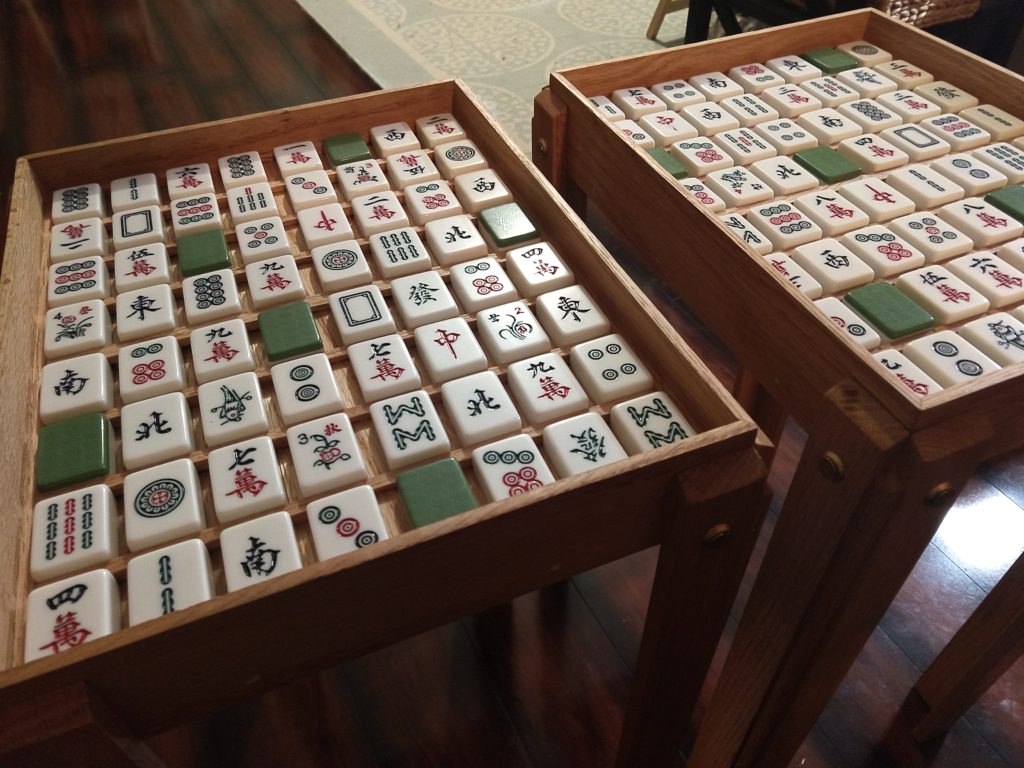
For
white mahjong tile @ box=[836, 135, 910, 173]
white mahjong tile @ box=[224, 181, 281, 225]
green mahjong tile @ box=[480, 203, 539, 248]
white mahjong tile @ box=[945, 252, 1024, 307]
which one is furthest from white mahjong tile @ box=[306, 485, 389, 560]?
white mahjong tile @ box=[836, 135, 910, 173]

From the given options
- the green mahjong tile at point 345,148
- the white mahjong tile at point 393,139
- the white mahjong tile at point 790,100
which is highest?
the white mahjong tile at point 790,100

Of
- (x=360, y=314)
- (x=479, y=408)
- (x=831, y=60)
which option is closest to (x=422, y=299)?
(x=360, y=314)

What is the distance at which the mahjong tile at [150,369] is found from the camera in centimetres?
76

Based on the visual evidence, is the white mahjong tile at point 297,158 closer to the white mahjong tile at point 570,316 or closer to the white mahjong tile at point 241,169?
the white mahjong tile at point 241,169

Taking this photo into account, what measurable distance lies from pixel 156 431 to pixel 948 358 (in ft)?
2.54

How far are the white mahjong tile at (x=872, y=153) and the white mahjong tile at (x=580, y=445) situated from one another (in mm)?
620

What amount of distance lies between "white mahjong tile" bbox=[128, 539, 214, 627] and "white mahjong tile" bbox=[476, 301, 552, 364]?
34 cm

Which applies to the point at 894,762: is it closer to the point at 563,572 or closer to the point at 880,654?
the point at 880,654

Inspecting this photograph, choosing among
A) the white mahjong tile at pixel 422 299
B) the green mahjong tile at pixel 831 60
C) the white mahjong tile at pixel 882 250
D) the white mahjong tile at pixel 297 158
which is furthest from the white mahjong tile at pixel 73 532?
the green mahjong tile at pixel 831 60

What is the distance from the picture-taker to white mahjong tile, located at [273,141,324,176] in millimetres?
1068

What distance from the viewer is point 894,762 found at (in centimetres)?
106

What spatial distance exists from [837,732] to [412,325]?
0.83 m

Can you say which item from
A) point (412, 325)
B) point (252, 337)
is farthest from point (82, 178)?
point (412, 325)

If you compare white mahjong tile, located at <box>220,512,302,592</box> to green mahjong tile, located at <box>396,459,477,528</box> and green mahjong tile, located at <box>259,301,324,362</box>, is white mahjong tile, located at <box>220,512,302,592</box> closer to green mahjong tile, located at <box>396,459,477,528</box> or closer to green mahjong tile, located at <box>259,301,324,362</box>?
green mahjong tile, located at <box>396,459,477,528</box>
